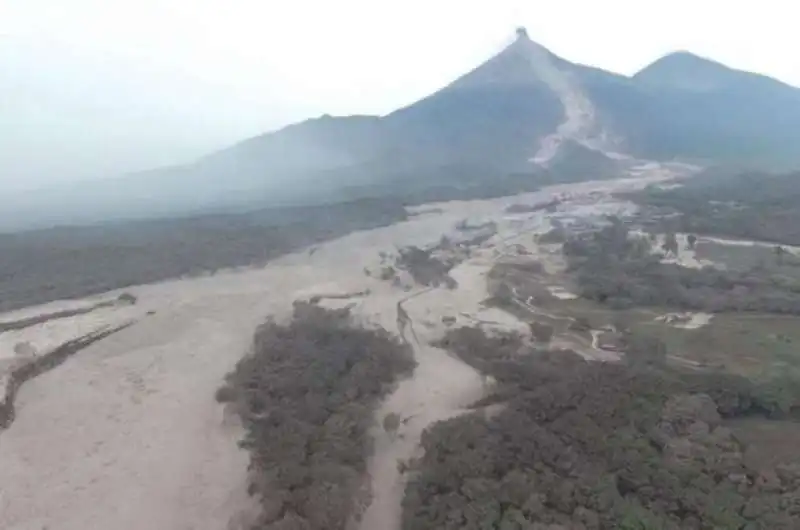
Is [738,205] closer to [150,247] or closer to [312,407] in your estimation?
[150,247]

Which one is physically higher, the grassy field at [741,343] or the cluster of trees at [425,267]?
the cluster of trees at [425,267]

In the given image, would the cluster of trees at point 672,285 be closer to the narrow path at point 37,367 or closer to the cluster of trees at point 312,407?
the cluster of trees at point 312,407

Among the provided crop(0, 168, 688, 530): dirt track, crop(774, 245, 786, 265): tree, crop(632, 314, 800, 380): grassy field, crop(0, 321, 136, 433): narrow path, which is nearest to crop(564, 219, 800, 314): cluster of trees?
crop(632, 314, 800, 380): grassy field

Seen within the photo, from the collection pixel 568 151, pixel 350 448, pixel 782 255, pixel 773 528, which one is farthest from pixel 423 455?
pixel 568 151

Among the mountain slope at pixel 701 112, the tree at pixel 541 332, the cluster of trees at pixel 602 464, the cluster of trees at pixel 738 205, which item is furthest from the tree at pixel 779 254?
the mountain slope at pixel 701 112

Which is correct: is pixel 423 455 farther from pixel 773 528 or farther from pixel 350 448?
pixel 773 528

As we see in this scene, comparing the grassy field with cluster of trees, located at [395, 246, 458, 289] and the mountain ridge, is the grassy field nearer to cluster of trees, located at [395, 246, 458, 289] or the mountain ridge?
cluster of trees, located at [395, 246, 458, 289]
